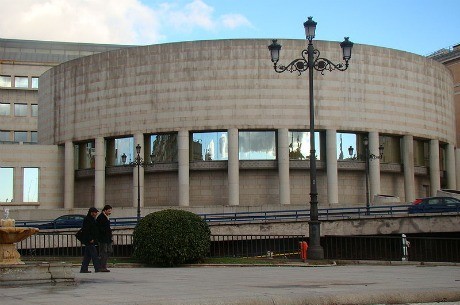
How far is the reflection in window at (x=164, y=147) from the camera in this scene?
62.7 metres

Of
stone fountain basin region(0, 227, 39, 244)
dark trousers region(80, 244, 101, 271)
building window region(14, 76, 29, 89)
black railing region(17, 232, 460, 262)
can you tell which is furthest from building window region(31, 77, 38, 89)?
stone fountain basin region(0, 227, 39, 244)

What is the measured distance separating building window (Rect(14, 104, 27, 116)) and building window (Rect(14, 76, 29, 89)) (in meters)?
2.50

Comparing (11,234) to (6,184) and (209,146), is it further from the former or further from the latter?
(6,184)

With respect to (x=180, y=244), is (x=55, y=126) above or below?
above

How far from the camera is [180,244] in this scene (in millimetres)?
26078

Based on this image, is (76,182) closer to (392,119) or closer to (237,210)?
(237,210)

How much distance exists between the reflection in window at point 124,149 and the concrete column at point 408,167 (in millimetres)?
23425

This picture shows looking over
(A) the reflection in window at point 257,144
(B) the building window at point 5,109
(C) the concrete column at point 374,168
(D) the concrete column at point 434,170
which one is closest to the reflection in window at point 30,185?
(A) the reflection in window at point 257,144

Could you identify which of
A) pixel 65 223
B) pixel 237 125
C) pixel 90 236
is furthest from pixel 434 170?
pixel 90 236

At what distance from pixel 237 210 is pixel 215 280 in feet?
113

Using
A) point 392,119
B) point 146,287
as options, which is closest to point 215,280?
point 146,287

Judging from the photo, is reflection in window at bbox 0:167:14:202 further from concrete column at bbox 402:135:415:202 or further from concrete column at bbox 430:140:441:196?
concrete column at bbox 430:140:441:196

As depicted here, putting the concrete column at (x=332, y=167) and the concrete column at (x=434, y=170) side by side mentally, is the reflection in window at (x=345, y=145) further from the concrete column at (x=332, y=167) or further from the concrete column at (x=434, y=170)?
the concrete column at (x=434, y=170)

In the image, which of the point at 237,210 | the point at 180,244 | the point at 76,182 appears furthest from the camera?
the point at 76,182
